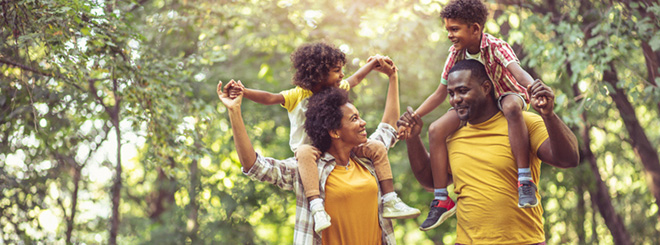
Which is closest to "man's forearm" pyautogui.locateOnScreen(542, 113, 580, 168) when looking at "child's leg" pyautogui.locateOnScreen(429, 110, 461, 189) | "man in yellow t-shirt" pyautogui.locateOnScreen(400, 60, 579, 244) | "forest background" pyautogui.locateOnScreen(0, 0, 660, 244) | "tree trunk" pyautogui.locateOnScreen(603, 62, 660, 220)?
"man in yellow t-shirt" pyautogui.locateOnScreen(400, 60, 579, 244)

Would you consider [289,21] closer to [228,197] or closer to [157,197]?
[228,197]

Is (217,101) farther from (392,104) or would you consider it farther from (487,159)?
(487,159)

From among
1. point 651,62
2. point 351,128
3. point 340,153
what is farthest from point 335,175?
point 651,62

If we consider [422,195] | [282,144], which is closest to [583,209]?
[422,195]

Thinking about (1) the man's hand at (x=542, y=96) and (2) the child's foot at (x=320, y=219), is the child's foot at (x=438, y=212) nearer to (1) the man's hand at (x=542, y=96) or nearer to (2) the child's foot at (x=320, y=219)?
(2) the child's foot at (x=320, y=219)

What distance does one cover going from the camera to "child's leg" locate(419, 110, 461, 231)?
3084mm

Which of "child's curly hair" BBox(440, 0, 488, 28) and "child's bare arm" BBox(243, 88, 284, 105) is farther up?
"child's curly hair" BBox(440, 0, 488, 28)

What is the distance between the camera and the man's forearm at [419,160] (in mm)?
3137

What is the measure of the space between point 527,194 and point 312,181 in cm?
98

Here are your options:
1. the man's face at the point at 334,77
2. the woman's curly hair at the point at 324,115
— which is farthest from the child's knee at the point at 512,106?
the man's face at the point at 334,77

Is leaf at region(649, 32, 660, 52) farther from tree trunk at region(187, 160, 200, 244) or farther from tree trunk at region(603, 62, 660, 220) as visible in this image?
tree trunk at region(187, 160, 200, 244)

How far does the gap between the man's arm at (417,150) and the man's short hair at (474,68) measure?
292 mm

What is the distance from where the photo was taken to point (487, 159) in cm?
294

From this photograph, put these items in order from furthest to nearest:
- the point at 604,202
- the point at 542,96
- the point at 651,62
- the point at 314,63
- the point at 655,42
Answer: the point at 604,202
the point at 651,62
the point at 655,42
the point at 314,63
the point at 542,96
